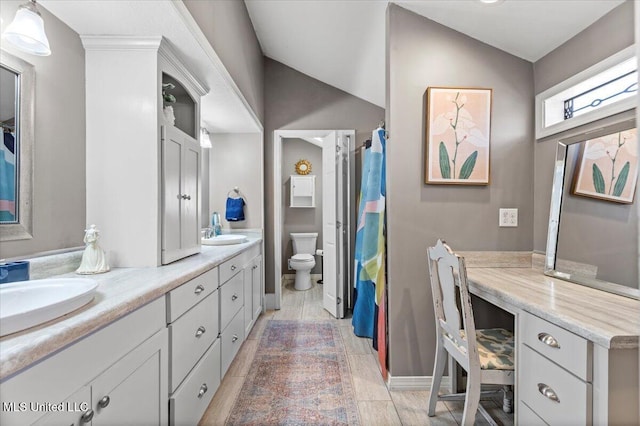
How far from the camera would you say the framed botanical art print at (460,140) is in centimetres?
190

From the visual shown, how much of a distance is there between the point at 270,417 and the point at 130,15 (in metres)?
2.13

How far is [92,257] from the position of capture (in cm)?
136

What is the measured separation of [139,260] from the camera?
1.51 metres

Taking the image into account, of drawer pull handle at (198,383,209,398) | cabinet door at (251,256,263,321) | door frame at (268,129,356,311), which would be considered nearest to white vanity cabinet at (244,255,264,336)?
cabinet door at (251,256,263,321)

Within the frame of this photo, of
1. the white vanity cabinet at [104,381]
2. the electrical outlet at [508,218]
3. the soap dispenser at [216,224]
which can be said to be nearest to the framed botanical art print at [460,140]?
the electrical outlet at [508,218]

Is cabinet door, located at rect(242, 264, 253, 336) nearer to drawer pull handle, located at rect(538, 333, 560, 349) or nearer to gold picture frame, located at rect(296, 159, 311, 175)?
drawer pull handle, located at rect(538, 333, 560, 349)

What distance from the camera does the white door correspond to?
322 centimetres

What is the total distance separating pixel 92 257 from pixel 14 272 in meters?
0.29

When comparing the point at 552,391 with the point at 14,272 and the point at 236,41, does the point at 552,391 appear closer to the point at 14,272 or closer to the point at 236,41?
the point at 14,272

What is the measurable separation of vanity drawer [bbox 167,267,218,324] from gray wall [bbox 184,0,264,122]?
4.33 ft

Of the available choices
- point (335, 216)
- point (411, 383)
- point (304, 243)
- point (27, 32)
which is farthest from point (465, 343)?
point (304, 243)

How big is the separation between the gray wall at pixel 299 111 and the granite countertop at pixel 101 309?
1849 mm

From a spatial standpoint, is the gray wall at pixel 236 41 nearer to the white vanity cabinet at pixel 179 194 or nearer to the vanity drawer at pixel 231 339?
the white vanity cabinet at pixel 179 194

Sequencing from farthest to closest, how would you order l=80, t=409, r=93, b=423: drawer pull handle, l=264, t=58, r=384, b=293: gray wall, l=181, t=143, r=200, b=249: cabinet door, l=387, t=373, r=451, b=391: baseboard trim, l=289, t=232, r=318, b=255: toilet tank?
1. l=289, t=232, r=318, b=255: toilet tank
2. l=264, t=58, r=384, b=293: gray wall
3. l=387, t=373, r=451, b=391: baseboard trim
4. l=181, t=143, r=200, b=249: cabinet door
5. l=80, t=409, r=93, b=423: drawer pull handle
